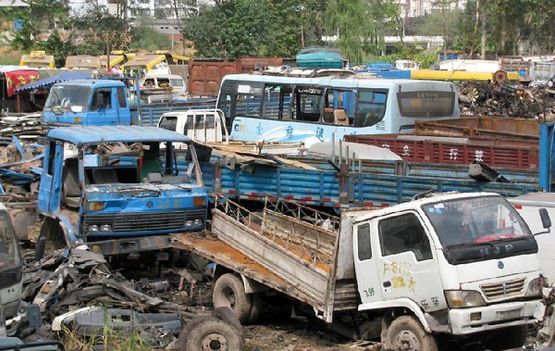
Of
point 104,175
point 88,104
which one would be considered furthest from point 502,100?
point 104,175

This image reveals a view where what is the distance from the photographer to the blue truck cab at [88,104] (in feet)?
76.5

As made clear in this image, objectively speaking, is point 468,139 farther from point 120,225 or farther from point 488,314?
point 488,314

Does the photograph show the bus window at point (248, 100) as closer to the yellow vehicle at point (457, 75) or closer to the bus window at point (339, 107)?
the bus window at point (339, 107)

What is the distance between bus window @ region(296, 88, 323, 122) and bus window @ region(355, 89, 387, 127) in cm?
A: 98

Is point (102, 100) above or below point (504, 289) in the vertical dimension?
above

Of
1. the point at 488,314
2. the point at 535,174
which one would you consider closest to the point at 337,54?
the point at 535,174

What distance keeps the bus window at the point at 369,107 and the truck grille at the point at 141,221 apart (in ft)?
26.3

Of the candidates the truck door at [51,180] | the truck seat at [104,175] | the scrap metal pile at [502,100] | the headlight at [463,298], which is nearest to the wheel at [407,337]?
the headlight at [463,298]

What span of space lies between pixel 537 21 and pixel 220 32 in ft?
91.1

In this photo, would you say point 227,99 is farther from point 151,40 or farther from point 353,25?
point 151,40

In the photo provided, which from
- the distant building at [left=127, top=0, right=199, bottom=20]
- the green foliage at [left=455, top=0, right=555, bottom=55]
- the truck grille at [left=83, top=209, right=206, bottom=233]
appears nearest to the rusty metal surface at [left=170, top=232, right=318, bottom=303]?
the truck grille at [left=83, top=209, right=206, bottom=233]

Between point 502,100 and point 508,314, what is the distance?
1099 inches

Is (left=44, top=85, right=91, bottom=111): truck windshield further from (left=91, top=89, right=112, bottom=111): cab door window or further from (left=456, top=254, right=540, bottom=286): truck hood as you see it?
(left=456, top=254, right=540, bottom=286): truck hood

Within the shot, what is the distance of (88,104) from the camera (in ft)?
76.4
